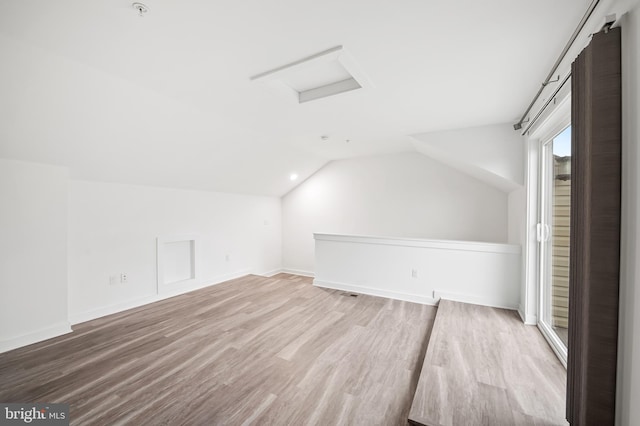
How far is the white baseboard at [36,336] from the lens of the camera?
2.51 m

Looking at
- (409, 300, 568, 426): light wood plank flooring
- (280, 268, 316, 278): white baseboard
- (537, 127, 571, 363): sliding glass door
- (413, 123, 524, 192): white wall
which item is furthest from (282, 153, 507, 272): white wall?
(409, 300, 568, 426): light wood plank flooring

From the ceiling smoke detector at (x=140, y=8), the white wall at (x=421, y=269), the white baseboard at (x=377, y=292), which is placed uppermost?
the ceiling smoke detector at (x=140, y=8)

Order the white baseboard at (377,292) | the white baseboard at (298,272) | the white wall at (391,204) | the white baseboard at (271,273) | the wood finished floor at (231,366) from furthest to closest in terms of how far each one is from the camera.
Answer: the white baseboard at (298,272), the white baseboard at (271,273), the white wall at (391,204), the white baseboard at (377,292), the wood finished floor at (231,366)

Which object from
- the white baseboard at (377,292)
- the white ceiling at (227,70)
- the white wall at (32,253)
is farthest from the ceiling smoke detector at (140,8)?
the white baseboard at (377,292)

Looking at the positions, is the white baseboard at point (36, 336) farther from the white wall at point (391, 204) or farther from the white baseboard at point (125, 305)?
the white wall at point (391, 204)

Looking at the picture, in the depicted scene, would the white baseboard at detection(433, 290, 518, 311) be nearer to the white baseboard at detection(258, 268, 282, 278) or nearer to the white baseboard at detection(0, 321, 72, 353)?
the white baseboard at detection(258, 268, 282, 278)

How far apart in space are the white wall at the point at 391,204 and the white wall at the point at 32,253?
13.6ft

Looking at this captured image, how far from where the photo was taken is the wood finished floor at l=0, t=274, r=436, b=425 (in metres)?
1.79

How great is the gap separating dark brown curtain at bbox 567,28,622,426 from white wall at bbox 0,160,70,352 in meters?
4.49

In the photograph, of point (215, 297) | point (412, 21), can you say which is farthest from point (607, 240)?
point (215, 297)

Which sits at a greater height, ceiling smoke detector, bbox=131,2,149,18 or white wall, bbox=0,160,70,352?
ceiling smoke detector, bbox=131,2,149,18

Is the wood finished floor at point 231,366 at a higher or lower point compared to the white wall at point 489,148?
lower

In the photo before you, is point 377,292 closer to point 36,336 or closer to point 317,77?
point 317,77

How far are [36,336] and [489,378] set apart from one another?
170 inches
